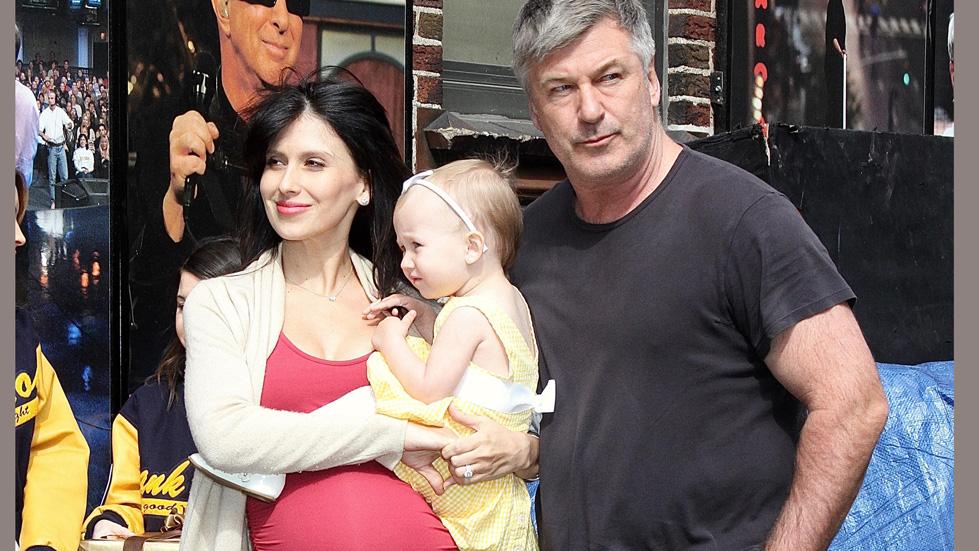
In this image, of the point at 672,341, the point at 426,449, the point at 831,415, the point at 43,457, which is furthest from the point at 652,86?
the point at 43,457

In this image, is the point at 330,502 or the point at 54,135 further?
the point at 54,135

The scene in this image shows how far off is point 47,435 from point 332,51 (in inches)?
117

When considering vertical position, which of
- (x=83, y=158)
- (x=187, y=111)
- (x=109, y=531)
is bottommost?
(x=109, y=531)

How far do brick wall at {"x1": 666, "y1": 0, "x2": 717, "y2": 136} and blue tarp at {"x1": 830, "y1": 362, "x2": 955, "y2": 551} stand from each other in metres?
2.98

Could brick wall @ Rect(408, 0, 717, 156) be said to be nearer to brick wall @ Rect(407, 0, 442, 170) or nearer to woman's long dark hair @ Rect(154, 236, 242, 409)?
brick wall @ Rect(407, 0, 442, 170)

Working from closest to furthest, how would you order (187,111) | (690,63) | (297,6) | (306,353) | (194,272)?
(306,353), (194,272), (187,111), (297,6), (690,63)

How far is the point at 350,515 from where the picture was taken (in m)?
2.53

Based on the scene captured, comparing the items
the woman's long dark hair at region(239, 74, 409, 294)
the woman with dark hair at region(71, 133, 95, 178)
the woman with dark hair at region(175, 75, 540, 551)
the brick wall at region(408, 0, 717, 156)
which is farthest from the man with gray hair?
the brick wall at region(408, 0, 717, 156)

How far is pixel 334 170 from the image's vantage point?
8.91 ft

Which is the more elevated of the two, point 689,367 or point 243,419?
point 689,367

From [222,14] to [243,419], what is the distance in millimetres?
3428

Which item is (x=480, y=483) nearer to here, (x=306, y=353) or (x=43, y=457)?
(x=306, y=353)

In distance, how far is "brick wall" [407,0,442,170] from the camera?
596 cm

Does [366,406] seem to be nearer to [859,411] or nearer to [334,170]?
[334,170]
